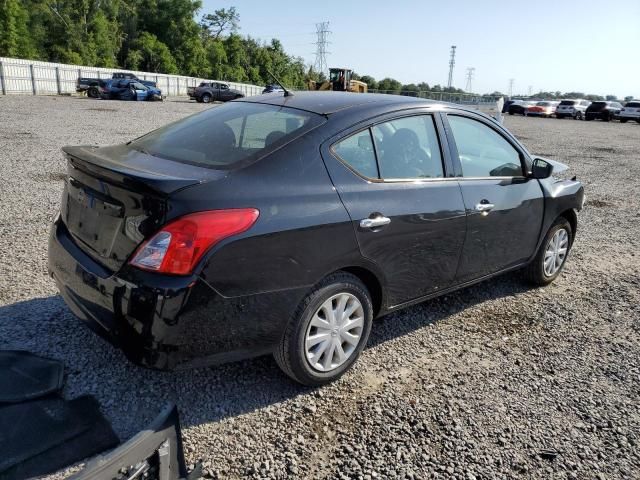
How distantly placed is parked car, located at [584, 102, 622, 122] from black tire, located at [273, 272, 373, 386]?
44.2 m

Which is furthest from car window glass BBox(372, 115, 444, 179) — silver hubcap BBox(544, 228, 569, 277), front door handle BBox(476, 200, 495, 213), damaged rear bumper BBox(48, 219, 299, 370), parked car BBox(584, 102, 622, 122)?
parked car BBox(584, 102, 622, 122)

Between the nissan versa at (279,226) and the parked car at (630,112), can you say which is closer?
the nissan versa at (279,226)

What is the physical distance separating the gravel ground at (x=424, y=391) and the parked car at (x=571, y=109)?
42283mm

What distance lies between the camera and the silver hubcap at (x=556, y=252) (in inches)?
188

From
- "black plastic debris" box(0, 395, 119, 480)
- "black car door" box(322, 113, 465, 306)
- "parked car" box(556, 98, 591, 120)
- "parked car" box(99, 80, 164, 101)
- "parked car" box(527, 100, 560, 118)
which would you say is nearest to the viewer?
"black plastic debris" box(0, 395, 119, 480)

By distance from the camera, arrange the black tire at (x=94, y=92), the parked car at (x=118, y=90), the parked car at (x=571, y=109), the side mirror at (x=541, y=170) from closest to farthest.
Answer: the side mirror at (x=541, y=170) → the parked car at (x=118, y=90) → the black tire at (x=94, y=92) → the parked car at (x=571, y=109)

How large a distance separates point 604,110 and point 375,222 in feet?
145

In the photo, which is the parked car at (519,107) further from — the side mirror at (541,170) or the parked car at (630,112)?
the side mirror at (541,170)

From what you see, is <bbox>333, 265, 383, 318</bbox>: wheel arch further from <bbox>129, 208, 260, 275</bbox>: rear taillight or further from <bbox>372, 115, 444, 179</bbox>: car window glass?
<bbox>129, 208, 260, 275</bbox>: rear taillight

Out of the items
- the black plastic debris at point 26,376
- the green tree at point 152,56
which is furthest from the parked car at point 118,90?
the green tree at point 152,56

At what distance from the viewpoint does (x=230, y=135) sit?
3201 millimetres

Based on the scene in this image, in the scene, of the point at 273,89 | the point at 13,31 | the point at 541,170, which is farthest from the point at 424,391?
the point at 13,31

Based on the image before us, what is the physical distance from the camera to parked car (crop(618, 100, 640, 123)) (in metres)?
38.4

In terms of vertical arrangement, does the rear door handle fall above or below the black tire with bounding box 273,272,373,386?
above
